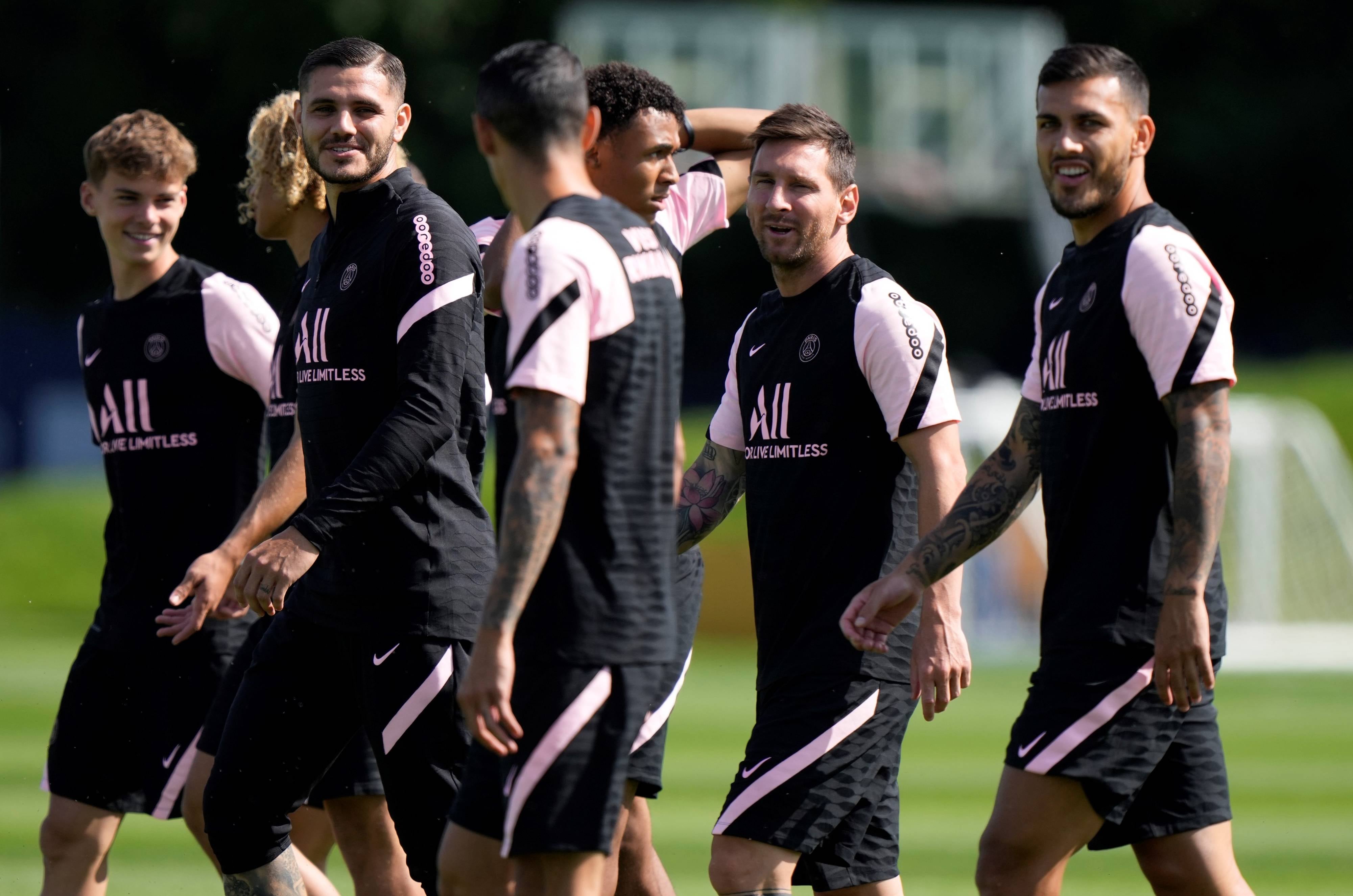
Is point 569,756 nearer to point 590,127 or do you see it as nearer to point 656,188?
point 590,127

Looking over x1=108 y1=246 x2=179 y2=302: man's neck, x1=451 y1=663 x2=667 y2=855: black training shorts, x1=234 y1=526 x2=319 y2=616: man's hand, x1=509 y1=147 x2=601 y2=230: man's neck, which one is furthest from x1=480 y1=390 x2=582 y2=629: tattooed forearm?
x1=108 y1=246 x2=179 y2=302: man's neck

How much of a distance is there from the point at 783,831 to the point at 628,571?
123 cm

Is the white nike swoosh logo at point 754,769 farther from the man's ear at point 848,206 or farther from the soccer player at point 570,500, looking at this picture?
the man's ear at point 848,206

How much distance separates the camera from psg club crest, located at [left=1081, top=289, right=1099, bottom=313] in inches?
A: 195

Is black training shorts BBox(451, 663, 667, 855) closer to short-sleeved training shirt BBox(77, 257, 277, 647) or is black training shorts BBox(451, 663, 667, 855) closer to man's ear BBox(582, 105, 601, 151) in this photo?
man's ear BBox(582, 105, 601, 151)

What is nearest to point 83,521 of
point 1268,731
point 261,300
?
point 1268,731

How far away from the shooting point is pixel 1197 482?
4.62 meters

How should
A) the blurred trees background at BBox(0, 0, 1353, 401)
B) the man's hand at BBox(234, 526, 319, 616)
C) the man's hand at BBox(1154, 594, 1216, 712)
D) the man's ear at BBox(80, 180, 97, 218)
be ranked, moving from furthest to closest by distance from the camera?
the blurred trees background at BBox(0, 0, 1353, 401), the man's ear at BBox(80, 180, 97, 218), the man's hand at BBox(234, 526, 319, 616), the man's hand at BBox(1154, 594, 1216, 712)

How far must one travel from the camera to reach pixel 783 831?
16.1 feet

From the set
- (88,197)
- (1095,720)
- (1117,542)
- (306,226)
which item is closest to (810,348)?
(1117,542)

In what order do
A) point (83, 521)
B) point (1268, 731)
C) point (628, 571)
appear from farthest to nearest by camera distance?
point (83, 521) → point (1268, 731) → point (628, 571)

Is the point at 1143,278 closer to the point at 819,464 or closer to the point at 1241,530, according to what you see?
the point at 819,464

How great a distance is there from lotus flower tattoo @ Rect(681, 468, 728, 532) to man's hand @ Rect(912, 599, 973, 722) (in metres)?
0.94

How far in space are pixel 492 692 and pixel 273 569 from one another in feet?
3.61
